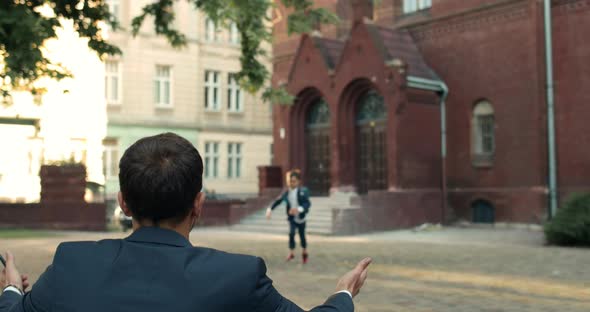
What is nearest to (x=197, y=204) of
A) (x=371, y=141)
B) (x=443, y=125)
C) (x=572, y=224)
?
(x=572, y=224)

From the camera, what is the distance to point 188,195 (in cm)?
211

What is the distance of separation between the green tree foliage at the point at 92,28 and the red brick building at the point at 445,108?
25.2ft

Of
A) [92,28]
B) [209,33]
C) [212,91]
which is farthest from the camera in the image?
[209,33]

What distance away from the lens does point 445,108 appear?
23359 millimetres

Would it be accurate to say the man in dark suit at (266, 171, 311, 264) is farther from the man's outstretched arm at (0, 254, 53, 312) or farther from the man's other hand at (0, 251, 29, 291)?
the man's outstretched arm at (0, 254, 53, 312)

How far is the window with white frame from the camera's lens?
40.2 m

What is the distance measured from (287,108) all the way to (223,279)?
2436cm

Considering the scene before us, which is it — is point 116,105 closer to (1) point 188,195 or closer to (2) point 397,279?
(2) point 397,279

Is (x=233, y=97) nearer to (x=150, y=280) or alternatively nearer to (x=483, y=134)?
(x=483, y=134)

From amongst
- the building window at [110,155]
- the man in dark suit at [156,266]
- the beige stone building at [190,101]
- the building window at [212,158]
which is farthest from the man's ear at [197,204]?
the building window at [212,158]

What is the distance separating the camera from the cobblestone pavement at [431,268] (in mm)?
8469

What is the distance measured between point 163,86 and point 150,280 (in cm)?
3753

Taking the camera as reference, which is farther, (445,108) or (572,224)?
(445,108)

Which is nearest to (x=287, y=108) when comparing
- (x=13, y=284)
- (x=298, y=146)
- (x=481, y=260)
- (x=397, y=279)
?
(x=298, y=146)
